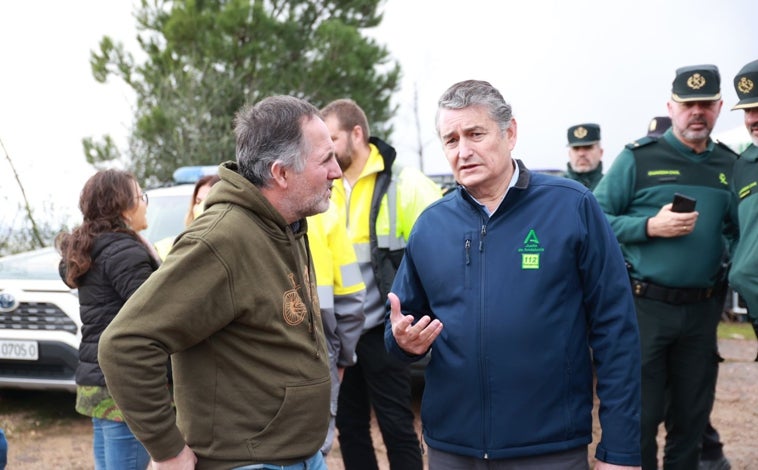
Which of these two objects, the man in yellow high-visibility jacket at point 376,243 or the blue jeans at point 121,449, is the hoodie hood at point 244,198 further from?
the man in yellow high-visibility jacket at point 376,243

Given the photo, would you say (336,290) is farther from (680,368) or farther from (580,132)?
A: (580,132)

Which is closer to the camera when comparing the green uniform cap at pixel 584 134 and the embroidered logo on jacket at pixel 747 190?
the embroidered logo on jacket at pixel 747 190

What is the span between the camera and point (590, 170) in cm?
730

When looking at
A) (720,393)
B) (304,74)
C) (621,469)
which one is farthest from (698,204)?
(304,74)

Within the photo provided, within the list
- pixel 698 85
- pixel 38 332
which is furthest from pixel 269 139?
pixel 38 332

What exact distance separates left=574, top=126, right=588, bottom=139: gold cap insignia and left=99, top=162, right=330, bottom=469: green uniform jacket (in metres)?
5.40

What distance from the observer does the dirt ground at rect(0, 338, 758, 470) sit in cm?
556

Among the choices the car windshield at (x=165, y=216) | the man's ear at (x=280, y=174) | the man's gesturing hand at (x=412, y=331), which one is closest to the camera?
the man's ear at (x=280, y=174)

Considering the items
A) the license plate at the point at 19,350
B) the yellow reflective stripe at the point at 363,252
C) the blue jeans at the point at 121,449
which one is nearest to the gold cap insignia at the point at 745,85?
the yellow reflective stripe at the point at 363,252

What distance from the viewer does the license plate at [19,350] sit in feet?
19.5

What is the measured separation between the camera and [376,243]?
4246 mm

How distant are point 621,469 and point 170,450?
1.37 m

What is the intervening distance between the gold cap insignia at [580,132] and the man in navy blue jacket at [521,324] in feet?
15.9

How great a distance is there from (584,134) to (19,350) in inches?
203
